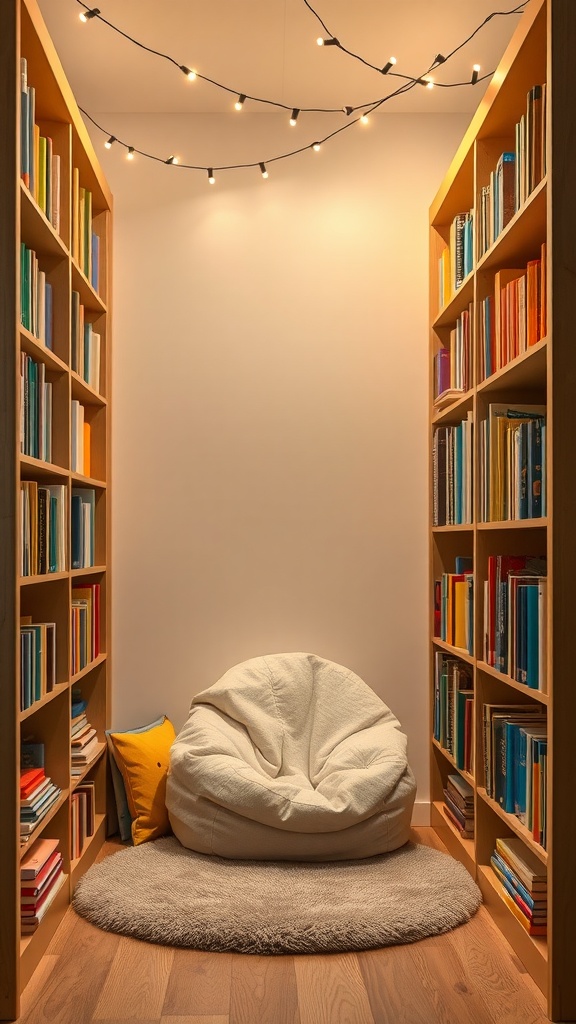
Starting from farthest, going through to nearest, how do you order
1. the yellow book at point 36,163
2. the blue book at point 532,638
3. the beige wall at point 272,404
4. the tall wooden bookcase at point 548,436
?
the beige wall at point 272,404, the yellow book at point 36,163, the blue book at point 532,638, the tall wooden bookcase at point 548,436

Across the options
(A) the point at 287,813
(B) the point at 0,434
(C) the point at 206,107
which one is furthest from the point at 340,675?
(C) the point at 206,107

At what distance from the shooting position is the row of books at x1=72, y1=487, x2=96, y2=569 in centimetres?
305

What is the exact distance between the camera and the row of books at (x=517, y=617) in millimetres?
2174

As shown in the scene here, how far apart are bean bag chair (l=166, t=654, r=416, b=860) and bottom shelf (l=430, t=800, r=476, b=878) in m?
0.19

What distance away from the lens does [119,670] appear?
3602 millimetres

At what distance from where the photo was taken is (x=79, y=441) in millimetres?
3145

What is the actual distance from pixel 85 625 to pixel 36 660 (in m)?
0.78

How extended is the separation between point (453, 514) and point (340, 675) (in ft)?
2.56

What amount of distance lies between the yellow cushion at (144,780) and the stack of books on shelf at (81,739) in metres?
0.09

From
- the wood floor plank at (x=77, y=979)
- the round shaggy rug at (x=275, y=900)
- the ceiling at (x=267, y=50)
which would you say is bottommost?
the wood floor plank at (x=77, y=979)

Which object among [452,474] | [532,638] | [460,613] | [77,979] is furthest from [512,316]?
[77,979]

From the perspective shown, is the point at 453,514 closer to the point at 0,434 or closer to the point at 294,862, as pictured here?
the point at 294,862

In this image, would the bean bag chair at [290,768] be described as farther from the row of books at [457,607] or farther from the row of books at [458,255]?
the row of books at [458,255]

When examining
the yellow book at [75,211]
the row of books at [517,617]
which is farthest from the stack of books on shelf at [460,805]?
the yellow book at [75,211]
